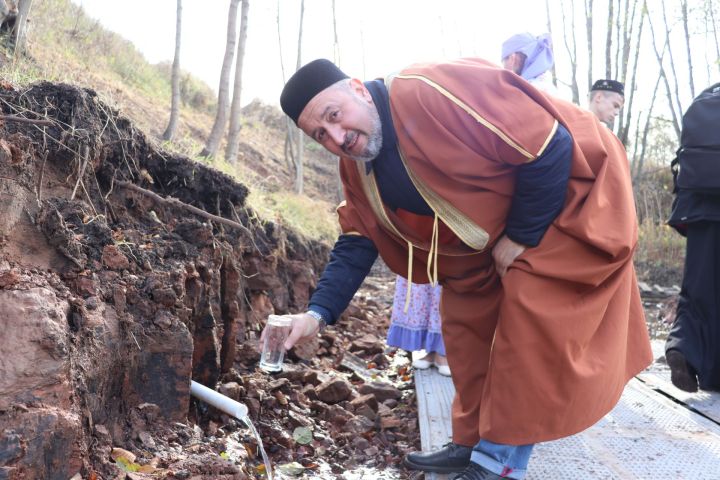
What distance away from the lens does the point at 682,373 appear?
386 cm

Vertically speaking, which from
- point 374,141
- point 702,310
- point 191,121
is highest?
point 191,121

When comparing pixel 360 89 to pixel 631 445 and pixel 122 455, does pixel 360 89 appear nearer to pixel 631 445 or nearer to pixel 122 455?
pixel 122 455

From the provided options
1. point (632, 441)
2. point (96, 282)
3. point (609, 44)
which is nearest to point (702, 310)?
point (632, 441)

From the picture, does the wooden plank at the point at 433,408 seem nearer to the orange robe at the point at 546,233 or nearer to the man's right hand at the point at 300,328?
the orange robe at the point at 546,233

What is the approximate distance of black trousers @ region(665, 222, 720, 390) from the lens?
383 centimetres

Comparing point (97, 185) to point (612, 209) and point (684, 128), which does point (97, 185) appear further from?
point (684, 128)

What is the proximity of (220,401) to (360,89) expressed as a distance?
5.39ft

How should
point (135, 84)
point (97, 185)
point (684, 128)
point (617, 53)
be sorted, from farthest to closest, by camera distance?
1. point (617, 53)
2. point (135, 84)
3. point (684, 128)
4. point (97, 185)

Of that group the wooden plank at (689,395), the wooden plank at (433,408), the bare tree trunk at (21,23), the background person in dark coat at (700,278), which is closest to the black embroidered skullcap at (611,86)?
the background person in dark coat at (700,278)

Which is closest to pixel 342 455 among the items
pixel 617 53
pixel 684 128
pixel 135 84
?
pixel 684 128

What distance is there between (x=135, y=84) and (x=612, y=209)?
10.5 metres

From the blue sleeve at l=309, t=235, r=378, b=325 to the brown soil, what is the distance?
0.78m

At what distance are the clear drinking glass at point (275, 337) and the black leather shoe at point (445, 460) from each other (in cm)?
88

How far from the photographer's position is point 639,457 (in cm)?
290
